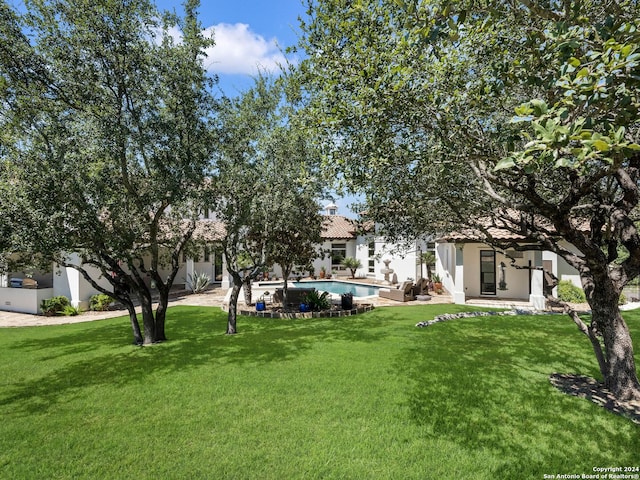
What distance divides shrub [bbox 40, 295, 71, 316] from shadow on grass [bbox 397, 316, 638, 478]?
18220mm

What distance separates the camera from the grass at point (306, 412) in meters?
4.67

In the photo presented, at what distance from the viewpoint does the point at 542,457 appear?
15.6ft

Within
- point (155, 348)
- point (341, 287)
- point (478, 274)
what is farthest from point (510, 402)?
point (341, 287)

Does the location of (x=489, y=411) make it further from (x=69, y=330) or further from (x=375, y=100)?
(x=69, y=330)

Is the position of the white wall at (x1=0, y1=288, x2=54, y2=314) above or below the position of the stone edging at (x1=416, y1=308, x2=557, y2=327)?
above

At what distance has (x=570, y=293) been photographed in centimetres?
1817

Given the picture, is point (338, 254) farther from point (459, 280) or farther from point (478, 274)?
point (459, 280)

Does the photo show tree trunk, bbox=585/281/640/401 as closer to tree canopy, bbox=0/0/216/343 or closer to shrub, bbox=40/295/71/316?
tree canopy, bbox=0/0/216/343

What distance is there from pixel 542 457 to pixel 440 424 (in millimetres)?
1423

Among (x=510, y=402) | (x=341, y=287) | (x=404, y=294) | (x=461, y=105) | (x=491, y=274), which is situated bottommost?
(x=341, y=287)

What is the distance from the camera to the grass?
15.3 ft

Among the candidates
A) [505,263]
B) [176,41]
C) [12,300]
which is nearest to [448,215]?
[176,41]

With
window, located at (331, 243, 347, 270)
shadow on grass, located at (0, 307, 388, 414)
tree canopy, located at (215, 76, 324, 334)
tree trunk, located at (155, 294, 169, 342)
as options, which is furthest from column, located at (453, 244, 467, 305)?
window, located at (331, 243, 347, 270)

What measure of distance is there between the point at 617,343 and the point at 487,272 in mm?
16076
